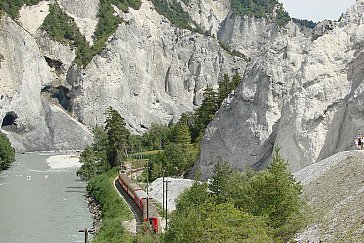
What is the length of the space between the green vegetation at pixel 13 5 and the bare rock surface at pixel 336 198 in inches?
4731

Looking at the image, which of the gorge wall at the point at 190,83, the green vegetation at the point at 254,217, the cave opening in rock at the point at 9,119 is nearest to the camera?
the green vegetation at the point at 254,217

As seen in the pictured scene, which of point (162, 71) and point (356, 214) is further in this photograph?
point (162, 71)

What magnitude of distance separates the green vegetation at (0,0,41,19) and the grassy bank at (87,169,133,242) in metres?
80.9

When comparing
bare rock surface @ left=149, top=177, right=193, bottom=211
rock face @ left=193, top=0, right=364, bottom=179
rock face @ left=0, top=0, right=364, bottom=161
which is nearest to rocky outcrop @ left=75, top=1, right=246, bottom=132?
rock face @ left=0, top=0, right=364, bottom=161

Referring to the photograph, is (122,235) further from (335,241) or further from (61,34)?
(61,34)

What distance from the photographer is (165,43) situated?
164250 mm

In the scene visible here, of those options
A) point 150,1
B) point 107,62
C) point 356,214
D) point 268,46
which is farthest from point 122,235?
point 150,1

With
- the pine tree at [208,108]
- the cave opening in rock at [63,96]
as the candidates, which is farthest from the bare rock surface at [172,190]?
the cave opening in rock at [63,96]

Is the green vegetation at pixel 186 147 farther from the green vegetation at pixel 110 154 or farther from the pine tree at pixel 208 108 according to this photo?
the green vegetation at pixel 110 154

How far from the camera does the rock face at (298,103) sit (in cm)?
3922

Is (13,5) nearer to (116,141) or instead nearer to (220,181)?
(116,141)

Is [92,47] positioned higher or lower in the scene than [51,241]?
higher

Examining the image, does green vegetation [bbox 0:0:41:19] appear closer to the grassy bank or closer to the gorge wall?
the gorge wall

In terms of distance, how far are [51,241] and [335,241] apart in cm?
2414
